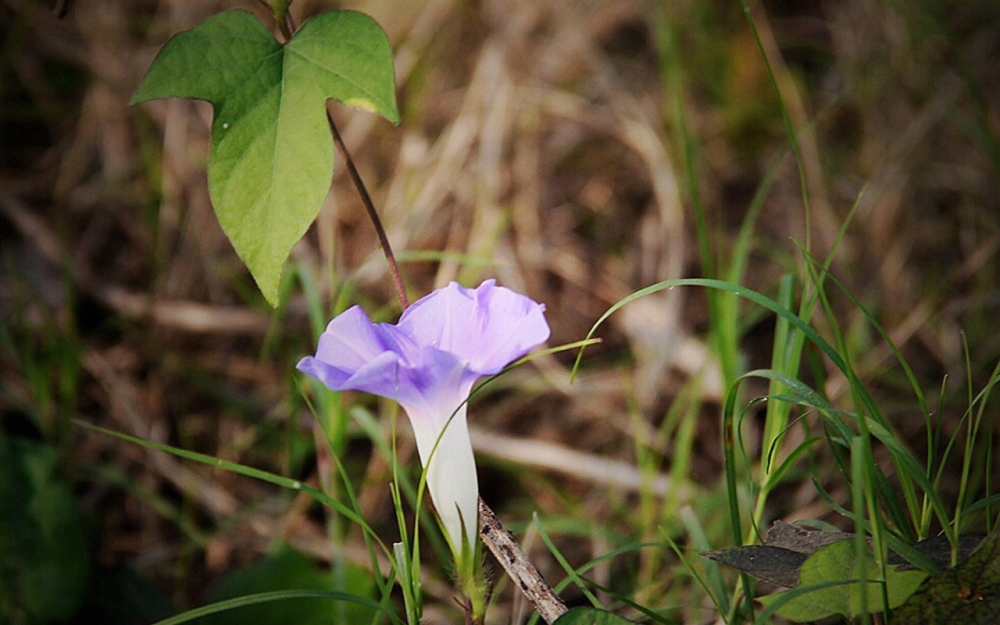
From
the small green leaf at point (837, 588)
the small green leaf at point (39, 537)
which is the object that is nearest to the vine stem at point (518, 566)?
the small green leaf at point (837, 588)

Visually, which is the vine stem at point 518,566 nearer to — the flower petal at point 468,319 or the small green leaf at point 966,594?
the flower petal at point 468,319

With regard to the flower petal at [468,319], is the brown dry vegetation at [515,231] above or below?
below

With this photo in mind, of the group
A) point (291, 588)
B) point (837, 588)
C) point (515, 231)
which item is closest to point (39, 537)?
point (291, 588)

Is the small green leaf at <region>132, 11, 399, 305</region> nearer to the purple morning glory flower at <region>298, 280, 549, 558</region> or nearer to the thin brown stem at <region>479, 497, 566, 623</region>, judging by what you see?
the purple morning glory flower at <region>298, 280, 549, 558</region>

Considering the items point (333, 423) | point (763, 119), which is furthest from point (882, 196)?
point (333, 423)

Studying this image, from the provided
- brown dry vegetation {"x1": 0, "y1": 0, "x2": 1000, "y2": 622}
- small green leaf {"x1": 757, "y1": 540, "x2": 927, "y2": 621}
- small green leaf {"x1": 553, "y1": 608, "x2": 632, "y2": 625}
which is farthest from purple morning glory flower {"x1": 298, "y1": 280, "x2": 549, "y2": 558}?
brown dry vegetation {"x1": 0, "y1": 0, "x2": 1000, "y2": 622}

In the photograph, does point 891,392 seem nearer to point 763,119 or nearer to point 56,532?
point 763,119

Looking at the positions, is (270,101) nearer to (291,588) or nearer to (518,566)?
(518,566)
